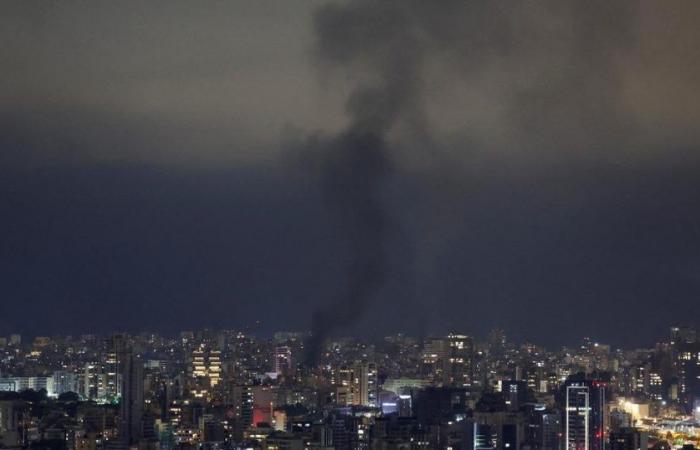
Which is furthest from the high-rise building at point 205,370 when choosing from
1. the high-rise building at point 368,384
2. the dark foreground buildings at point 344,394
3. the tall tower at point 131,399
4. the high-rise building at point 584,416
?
the high-rise building at point 584,416

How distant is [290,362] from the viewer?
1933cm

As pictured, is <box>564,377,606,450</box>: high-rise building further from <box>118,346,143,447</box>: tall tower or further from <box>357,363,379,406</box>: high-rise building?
<box>118,346,143,447</box>: tall tower

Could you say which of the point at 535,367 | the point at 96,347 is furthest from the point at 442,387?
the point at 96,347

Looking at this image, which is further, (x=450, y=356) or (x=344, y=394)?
(x=450, y=356)

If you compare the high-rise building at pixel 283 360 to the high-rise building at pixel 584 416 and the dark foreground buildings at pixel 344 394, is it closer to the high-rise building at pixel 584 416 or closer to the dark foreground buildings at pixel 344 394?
the dark foreground buildings at pixel 344 394

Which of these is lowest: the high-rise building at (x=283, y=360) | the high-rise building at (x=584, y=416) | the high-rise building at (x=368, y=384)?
the high-rise building at (x=584, y=416)

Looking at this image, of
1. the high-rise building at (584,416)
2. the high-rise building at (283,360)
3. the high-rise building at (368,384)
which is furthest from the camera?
the high-rise building at (283,360)

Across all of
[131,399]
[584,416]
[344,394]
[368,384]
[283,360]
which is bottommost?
[584,416]

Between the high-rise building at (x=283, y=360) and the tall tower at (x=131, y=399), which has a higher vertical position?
the high-rise building at (x=283, y=360)

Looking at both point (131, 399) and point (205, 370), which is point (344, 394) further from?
point (131, 399)

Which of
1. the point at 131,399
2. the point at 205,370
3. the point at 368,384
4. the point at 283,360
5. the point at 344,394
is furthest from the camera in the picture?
the point at 283,360

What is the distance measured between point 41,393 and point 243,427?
15.1 feet

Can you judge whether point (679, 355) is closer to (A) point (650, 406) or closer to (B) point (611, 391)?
(A) point (650, 406)

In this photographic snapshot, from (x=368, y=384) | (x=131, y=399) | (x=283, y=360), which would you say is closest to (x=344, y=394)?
(x=368, y=384)
